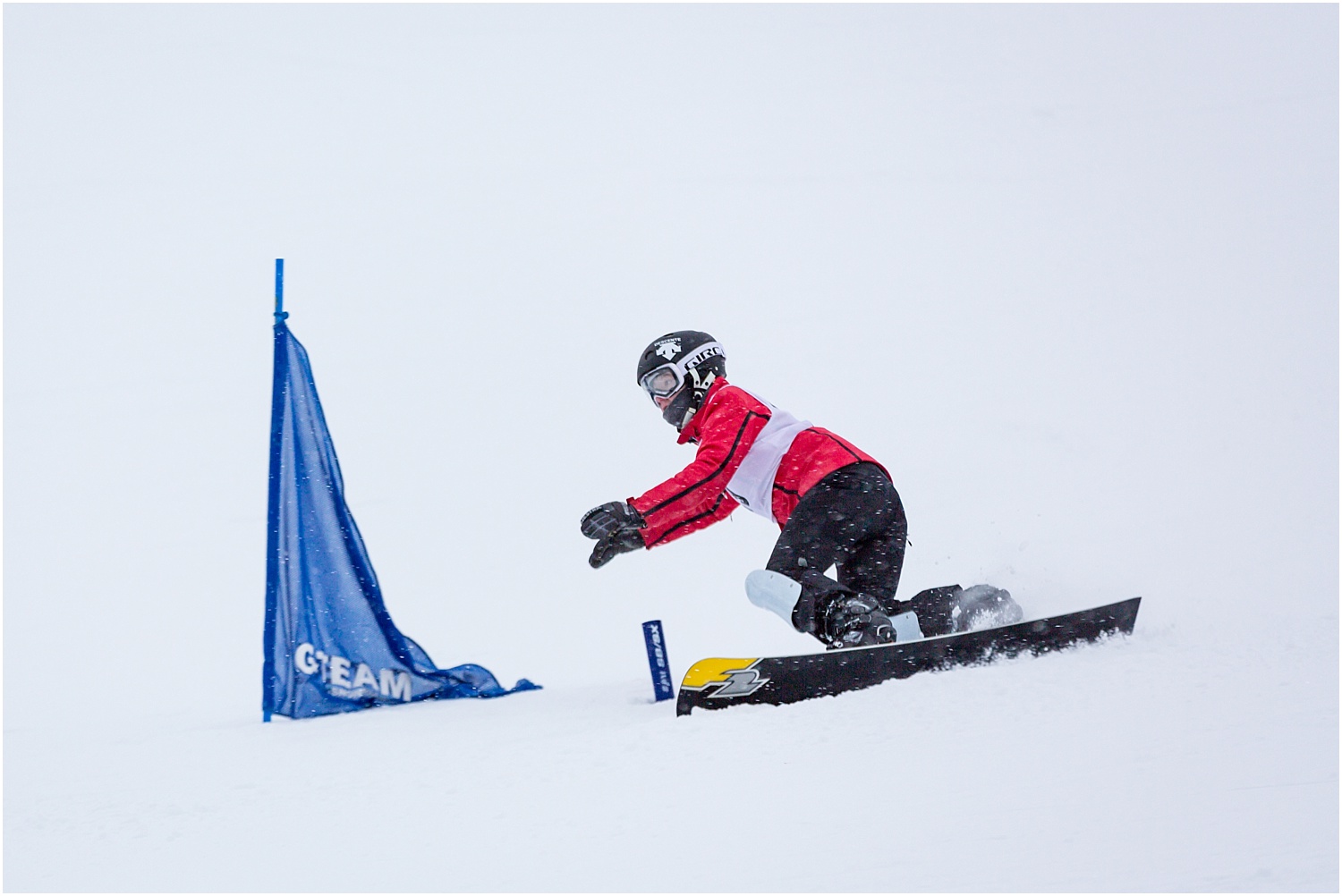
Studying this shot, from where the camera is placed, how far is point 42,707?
806cm

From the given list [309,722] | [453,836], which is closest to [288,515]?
[309,722]

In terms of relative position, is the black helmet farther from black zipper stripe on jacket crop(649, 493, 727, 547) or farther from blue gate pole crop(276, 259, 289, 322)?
blue gate pole crop(276, 259, 289, 322)

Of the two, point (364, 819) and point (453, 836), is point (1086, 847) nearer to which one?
point (453, 836)

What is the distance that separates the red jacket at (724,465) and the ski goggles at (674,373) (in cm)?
18

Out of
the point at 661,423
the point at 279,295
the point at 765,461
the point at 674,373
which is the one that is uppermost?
the point at 661,423

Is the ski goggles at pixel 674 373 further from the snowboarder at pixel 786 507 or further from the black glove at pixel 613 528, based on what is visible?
the black glove at pixel 613 528

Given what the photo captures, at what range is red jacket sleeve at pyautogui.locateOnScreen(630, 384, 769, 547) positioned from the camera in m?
4.30

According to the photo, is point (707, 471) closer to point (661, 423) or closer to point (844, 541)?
point (844, 541)

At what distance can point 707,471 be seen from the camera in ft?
14.1

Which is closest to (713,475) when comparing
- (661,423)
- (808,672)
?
(808,672)

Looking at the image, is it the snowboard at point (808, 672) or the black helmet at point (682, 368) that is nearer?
the snowboard at point (808, 672)

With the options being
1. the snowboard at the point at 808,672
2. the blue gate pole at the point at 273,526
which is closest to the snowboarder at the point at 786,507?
the snowboard at the point at 808,672

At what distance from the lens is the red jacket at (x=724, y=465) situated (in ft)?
14.1

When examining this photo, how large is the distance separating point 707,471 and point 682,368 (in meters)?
0.52
